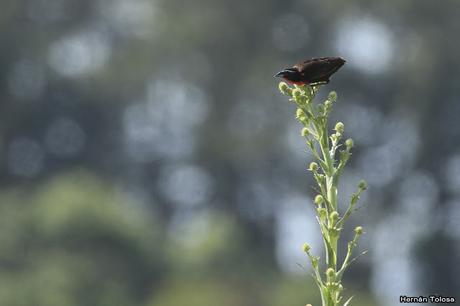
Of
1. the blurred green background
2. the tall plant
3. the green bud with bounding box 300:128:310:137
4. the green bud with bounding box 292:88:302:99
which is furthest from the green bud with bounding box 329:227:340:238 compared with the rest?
the blurred green background

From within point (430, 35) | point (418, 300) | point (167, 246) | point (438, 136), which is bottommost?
point (418, 300)

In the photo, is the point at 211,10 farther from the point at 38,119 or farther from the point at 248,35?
the point at 38,119

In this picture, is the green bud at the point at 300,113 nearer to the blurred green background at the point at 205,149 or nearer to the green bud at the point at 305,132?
the green bud at the point at 305,132

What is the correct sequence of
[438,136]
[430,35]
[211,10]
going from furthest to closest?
1. [211,10]
2. [430,35]
3. [438,136]

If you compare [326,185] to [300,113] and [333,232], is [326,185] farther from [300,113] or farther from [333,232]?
[300,113]

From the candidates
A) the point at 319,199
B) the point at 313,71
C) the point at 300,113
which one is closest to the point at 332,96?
the point at 300,113

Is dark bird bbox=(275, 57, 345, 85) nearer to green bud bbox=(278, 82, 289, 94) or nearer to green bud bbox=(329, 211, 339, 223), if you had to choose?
green bud bbox=(278, 82, 289, 94)

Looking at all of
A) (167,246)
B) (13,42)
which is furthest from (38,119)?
(167,246)

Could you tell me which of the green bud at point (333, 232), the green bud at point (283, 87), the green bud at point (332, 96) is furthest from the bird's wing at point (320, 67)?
the green bud at point (333, 232)
